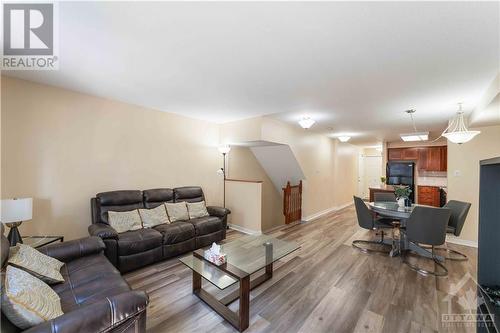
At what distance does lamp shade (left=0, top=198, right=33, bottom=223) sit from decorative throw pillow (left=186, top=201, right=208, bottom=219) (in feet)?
6.74

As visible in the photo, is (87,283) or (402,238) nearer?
(87,283)

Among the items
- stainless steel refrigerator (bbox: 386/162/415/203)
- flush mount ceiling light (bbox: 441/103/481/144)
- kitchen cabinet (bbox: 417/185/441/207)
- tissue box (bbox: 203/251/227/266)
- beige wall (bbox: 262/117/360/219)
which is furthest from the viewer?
stainless steel refrigerator (bbox: 386/162/415/203)

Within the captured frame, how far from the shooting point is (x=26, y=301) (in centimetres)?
116

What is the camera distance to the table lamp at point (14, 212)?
82.4 inches

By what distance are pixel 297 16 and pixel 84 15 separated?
4.91 feet

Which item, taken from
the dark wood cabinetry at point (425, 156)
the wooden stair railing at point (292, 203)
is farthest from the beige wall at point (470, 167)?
the wooden stair railing at point (292, 203)

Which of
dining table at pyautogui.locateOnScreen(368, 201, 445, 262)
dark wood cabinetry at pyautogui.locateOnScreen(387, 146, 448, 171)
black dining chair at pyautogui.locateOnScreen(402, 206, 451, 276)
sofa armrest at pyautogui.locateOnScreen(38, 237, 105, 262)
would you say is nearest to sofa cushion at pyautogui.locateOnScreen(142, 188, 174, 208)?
sofa armrest at pyautogui.locateOnScreen(38, 237, 105, 262)

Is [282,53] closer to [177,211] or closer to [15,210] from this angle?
[177,211]

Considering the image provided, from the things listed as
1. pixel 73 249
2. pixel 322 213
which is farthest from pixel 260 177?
pixel 73 249

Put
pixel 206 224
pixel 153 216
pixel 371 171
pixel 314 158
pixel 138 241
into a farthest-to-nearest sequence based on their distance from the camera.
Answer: pixel 371 171
pixel 314 158
pixel 206 224
pixel 153 216
pixel 138 241

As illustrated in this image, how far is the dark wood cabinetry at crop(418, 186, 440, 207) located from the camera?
598cm

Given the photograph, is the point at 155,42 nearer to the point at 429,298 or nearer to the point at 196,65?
the point at 196,65

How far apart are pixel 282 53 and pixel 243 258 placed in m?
2.19

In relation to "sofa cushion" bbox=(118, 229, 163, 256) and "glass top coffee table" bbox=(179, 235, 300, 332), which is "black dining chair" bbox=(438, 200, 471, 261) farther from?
"sofa cushion" bbox=(118, 229, 163, 256)
